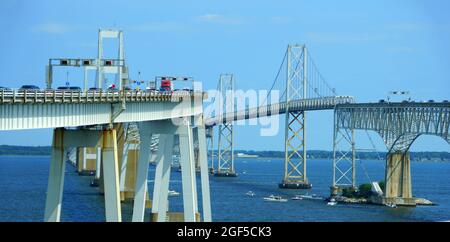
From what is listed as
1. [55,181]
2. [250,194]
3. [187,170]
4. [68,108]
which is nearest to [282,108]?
[250,194]

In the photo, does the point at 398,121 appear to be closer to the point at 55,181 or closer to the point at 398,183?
the point at 398,183

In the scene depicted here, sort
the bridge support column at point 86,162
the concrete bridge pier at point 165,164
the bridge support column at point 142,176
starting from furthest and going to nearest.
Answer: the bridge support column at point 86,162
the concrete bridge pier at point 165,164
the bridge support column at point 142,176

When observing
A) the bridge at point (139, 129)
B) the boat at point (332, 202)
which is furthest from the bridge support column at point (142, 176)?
the boat at point (332, 202)

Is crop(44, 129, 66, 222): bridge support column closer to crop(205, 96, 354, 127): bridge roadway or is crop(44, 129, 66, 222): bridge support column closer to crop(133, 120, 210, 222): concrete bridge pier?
crop(133, 120, 210, 222): concrete bridge pier

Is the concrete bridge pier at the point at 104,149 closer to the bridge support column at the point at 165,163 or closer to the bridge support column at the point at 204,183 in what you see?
the bridge support column at the point at 165,163

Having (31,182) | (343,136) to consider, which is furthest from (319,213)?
(31,182)
